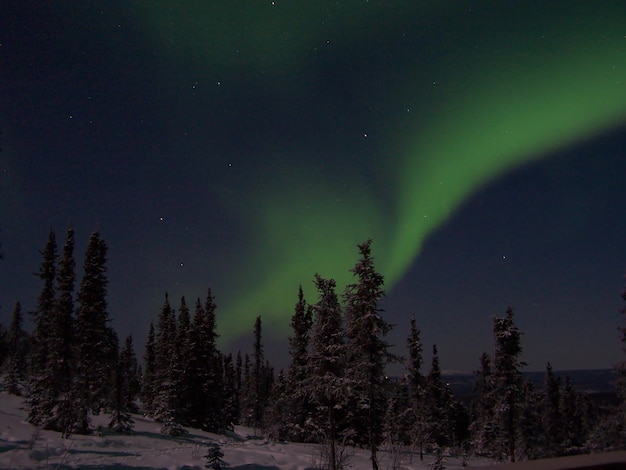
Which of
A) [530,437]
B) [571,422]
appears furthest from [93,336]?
[571,422]

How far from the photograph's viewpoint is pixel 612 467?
262cm

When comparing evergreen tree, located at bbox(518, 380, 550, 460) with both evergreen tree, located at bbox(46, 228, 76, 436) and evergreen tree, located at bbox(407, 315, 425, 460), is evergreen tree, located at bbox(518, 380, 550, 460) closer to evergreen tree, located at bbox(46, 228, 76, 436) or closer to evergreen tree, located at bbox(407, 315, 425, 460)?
evergreen tree, located at bbox(407, 315, 425, 460)

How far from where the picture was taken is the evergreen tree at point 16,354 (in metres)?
50.2

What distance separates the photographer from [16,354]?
57.3m

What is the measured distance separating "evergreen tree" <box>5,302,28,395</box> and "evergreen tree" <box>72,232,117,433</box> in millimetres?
21904

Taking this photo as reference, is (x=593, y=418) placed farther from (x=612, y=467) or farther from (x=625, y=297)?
(x=612, y=467)

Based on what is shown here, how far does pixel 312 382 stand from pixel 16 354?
47684mm

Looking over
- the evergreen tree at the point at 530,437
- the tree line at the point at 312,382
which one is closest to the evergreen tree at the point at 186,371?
the tree line at the point at 312,382

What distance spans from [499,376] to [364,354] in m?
18.8

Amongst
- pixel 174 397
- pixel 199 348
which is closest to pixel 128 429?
pixel 174 397

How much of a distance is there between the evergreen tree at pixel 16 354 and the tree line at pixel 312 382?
38 cm

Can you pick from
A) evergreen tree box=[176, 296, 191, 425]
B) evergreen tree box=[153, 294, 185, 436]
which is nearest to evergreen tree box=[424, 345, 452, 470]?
evergreen tree box=[176, 296, 191, 425]

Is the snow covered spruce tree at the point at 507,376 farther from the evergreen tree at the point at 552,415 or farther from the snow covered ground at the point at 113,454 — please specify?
the evergreen tree at the point at 552,415

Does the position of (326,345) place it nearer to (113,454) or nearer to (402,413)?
(113,454)
